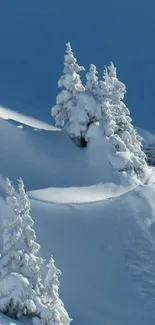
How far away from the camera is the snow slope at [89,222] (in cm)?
2975

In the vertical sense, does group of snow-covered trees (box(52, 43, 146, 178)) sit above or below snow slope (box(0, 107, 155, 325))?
above

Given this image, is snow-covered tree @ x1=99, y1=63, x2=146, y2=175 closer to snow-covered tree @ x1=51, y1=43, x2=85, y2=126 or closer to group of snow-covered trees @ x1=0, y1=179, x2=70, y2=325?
snow-covered tree @ x1=51, y1=43, x2=85, y2=126

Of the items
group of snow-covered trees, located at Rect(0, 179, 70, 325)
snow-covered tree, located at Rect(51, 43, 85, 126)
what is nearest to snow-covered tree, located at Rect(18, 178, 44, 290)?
group of snow-covered trees, located at Rect(0, 179, 70, 325)

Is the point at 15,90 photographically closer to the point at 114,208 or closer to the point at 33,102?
the point at 33,102

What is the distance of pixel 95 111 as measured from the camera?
35031 millimetres

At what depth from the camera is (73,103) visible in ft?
115

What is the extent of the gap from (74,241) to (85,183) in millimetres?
3402

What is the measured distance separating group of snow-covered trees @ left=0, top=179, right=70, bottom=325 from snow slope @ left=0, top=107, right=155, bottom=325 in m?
3.33

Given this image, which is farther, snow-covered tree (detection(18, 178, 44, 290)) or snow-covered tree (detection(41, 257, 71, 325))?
snow-covered tree (detection(18, 178, 44, 290))

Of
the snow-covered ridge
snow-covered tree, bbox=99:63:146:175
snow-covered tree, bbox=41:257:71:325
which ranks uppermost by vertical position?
snow-covered tree, bbox=99:63:146:175

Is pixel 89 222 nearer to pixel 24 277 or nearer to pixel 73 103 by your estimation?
pixel 73 103

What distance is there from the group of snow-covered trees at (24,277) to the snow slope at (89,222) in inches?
131

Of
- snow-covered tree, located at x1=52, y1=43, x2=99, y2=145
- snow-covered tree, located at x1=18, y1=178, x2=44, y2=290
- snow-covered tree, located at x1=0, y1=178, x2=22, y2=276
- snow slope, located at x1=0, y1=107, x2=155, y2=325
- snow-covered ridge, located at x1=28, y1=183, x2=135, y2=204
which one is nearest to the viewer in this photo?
snow-covered tree, located at x1=18, y1=178, x2=44, y2=290

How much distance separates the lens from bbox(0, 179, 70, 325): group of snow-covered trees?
24.7m
